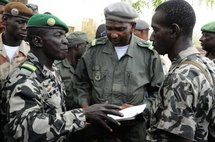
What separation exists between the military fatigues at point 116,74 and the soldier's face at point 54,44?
2.20 ft

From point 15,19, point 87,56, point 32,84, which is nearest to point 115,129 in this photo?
point 87,56

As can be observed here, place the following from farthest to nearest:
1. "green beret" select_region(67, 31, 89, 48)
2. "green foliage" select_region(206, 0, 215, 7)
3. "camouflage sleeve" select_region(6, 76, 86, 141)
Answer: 1. "green foliage" select_region(206, 0, 215, 7)
2. "green beret" select_region(67, 31, 89, 48)
3. "camouflage sleeve" select_region(6, 76, 86, 141)

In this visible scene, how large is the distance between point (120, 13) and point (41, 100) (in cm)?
130

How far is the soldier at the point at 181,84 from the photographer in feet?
6.66

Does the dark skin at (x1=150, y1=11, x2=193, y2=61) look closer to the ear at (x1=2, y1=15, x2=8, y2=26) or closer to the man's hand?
the man's hand

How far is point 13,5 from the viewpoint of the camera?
3699 millimetres

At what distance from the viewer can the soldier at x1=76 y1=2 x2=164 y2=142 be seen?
3143 millimetres

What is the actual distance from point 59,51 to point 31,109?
61 cm

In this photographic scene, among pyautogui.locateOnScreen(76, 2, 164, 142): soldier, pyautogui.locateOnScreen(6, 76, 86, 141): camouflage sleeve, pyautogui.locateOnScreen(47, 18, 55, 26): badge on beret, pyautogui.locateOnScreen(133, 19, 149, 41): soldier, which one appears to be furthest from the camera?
pyautogui.locateOnScreen(133, 19, 149, 41): soldier

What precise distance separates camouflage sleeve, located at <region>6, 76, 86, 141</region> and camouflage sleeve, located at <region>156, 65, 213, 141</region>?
0.58 meters

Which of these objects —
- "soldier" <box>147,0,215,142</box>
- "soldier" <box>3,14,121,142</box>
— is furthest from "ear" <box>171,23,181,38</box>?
"soldier" <box>3,14,121,142</box>

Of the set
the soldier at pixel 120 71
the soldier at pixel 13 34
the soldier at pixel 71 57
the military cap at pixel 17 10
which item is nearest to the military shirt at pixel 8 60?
the soldier at pixel 13 34

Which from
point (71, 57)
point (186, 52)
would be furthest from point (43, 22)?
point (71, 57)

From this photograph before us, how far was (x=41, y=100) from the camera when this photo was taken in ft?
7.54
